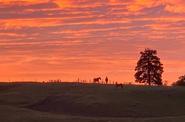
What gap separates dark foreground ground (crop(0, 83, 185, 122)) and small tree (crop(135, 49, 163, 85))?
111ft

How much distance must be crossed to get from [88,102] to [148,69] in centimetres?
4613

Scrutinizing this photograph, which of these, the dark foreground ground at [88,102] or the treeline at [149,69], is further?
the treeline at [149,69]

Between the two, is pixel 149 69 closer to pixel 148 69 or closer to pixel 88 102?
pixel 148 69

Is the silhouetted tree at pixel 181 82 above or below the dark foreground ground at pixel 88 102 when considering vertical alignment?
above

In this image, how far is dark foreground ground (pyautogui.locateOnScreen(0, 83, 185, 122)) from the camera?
55.7 m

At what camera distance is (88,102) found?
63.2m

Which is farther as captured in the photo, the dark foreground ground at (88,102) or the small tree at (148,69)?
the small tree at (148,69)

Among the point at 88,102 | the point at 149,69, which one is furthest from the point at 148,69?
the point at 88,102

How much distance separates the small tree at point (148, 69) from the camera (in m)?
108

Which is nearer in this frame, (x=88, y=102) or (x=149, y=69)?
(x=88, y=102)

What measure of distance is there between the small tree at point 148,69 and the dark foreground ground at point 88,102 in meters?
33.8

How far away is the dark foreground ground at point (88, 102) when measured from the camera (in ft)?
183

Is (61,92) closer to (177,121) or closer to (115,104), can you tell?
(115,104)

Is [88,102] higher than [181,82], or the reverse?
[181,82]
